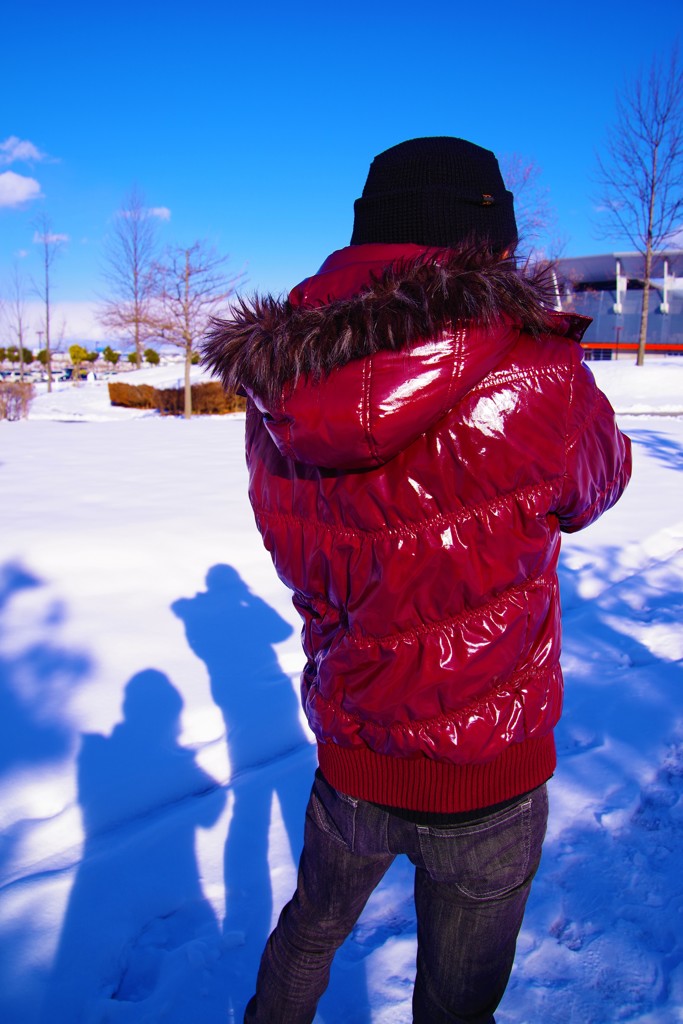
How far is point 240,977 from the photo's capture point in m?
1.69

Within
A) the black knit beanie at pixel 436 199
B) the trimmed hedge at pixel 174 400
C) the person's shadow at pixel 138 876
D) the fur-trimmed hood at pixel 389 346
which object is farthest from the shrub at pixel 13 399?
the fur-trimmed hood at pixel 389 346

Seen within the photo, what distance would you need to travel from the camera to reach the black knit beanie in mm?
1089

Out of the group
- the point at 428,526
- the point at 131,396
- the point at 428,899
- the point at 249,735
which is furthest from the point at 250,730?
the point at 131,396

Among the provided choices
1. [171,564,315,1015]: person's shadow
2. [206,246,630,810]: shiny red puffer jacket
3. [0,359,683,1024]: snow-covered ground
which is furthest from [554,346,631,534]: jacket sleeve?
[171,564,315,1015]: person's shadow

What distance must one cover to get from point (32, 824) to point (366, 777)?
1.51 m

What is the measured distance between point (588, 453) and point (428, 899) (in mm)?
743

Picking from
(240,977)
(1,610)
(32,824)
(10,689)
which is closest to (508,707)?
(240,977)

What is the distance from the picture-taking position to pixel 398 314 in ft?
2.97

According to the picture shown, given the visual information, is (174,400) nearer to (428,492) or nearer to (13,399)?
(13,399)

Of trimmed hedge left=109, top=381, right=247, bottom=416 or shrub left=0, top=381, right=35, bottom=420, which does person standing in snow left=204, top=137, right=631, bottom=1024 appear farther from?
trimmed hedge left=109, top=381, right=247, bottom=416

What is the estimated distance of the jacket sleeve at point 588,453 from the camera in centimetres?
101

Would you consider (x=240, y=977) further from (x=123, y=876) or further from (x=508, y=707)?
(x=508, y=707)

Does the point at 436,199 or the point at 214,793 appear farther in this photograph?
the point at 214,793

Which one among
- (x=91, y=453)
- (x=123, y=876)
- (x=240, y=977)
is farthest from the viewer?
(x=91, y=453)
